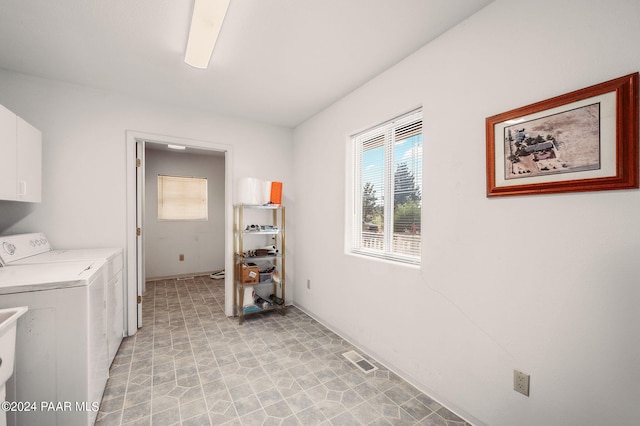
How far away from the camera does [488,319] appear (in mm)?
1562

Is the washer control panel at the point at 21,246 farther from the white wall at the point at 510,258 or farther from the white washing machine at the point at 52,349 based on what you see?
the white wall at the point at 510,258

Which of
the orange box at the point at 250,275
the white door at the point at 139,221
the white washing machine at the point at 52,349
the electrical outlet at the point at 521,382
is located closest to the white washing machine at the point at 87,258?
the white door at the point at 139,221

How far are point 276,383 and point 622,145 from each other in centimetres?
247

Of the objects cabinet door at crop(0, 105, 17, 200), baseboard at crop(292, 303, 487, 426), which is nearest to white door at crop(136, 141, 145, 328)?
cabinet door at crop(0, 105, 17, 200)

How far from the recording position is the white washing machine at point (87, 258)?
195 cm

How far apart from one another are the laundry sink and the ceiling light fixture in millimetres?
1852

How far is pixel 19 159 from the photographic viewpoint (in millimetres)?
2029

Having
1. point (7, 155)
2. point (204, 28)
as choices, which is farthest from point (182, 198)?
point (204, 28)

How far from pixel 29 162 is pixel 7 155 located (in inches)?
13.3

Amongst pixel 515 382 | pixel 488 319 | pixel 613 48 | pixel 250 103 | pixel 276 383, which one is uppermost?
pixel 250 103

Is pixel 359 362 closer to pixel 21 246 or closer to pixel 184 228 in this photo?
pixel 21 246

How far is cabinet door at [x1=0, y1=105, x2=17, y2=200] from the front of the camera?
1.82 meters

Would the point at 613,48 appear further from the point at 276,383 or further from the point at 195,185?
the point at 195,185

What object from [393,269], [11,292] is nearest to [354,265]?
[393,269]
